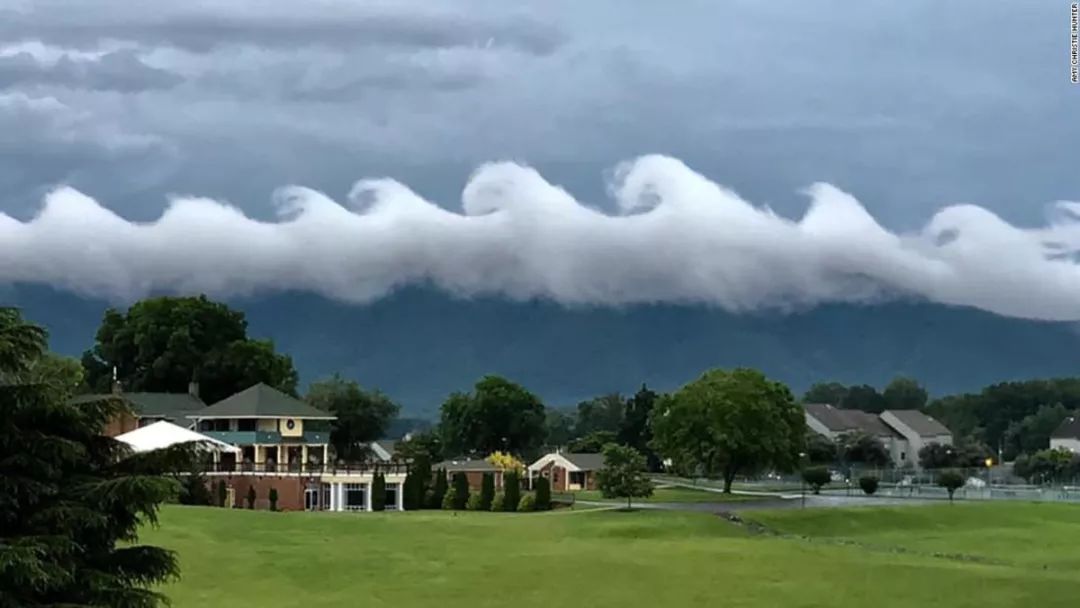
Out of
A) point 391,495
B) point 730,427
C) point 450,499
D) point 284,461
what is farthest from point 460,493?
point 730,427

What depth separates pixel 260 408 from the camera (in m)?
72.7

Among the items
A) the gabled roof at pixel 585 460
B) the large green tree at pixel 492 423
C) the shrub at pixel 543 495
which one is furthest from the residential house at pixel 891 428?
the shrub at pixel 543 495

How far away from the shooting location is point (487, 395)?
4609 inches

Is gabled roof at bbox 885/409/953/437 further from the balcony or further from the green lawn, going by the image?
the balcony

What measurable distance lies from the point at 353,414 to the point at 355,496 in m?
36.2

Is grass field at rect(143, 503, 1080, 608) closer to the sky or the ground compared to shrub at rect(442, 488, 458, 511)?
closer to the ground

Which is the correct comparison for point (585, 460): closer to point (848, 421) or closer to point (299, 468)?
point (299, 468)

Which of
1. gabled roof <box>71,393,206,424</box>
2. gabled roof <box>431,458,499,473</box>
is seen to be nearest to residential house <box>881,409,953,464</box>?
gabled roof <box>431,458,499,473</box>

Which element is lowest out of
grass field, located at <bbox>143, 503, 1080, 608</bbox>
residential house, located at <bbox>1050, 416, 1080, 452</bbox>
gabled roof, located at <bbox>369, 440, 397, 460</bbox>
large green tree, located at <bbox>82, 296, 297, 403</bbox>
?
grass field, located at <bbox>143, 503, 1080, 608</bbox>

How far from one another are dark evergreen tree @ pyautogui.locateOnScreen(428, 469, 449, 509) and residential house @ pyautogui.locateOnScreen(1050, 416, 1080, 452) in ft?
311

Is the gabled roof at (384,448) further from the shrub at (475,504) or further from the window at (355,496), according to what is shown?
the shrub at (475,504)

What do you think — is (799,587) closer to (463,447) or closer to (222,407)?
(222,407)

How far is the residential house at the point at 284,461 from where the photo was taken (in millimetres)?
65250

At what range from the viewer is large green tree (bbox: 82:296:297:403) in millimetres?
92750
